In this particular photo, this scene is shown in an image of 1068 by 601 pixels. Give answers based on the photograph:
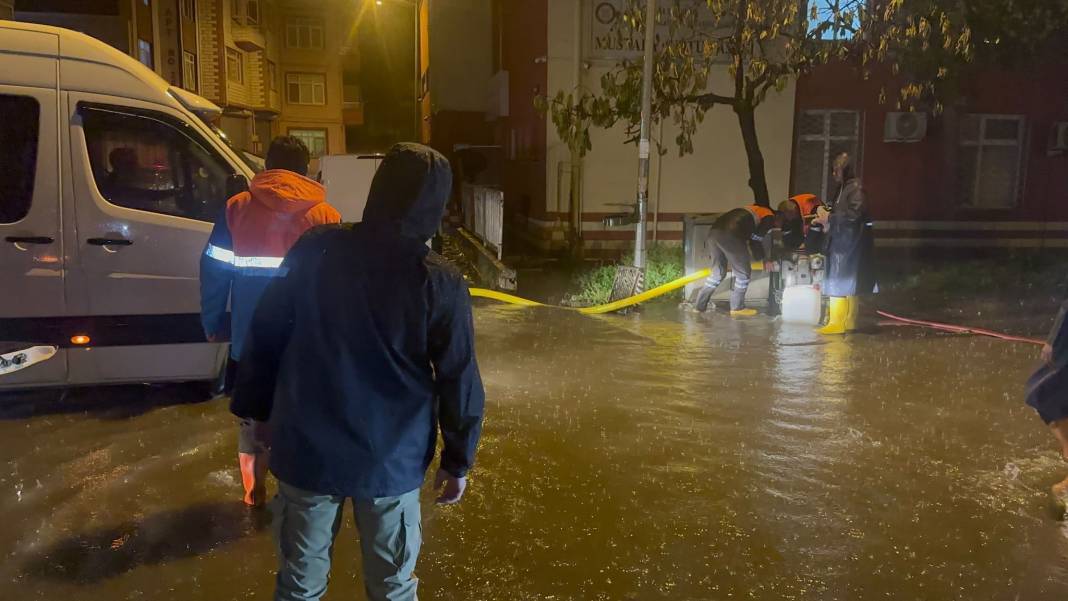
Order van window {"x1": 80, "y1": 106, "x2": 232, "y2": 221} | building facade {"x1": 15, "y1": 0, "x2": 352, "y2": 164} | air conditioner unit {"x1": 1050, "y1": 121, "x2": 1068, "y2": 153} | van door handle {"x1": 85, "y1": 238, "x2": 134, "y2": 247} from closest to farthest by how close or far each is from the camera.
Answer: van door handle {"x1": 85, "y1": 238, "x2": 134, "y2": 247}, van window {"x1": 80, "y1": 106, "x2": 232, "y2": 221}, air conditioner unit {"x1": 1050, "y1": 121, "x2": 1068, "y2": 153}, building facade {"x1": 15, "y1": 0, "x2": 352, "y2": 164}

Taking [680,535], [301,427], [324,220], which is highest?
[324,220]

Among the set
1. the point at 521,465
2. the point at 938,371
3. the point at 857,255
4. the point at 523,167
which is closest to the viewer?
the point at 521,465

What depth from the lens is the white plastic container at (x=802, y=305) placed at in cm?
945

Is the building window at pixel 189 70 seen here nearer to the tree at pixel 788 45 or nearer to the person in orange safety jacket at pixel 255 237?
the tree at pixel 788 45

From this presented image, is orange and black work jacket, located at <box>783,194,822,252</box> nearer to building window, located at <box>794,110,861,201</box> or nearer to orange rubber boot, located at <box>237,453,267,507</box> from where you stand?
building window, located at <box>794,110,861,201</box>

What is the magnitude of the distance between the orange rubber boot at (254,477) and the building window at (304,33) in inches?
1818

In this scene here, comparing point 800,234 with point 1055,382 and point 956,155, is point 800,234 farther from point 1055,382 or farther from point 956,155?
point 956,155

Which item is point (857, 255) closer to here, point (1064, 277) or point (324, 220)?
point (1064, 277)

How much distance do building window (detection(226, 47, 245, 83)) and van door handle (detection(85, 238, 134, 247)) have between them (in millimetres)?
33309

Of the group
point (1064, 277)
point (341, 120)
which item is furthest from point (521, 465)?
point (341, 120)

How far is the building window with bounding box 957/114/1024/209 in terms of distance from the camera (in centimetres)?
1590

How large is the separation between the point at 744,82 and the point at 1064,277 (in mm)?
5540

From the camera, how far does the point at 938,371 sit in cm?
741

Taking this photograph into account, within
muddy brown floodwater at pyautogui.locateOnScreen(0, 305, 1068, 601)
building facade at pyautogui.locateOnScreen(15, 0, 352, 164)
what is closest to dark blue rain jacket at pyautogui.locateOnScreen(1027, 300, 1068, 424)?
muddy brown floodwater at pyautogui.locateOnScreen(0, 305, 1068, 601)
